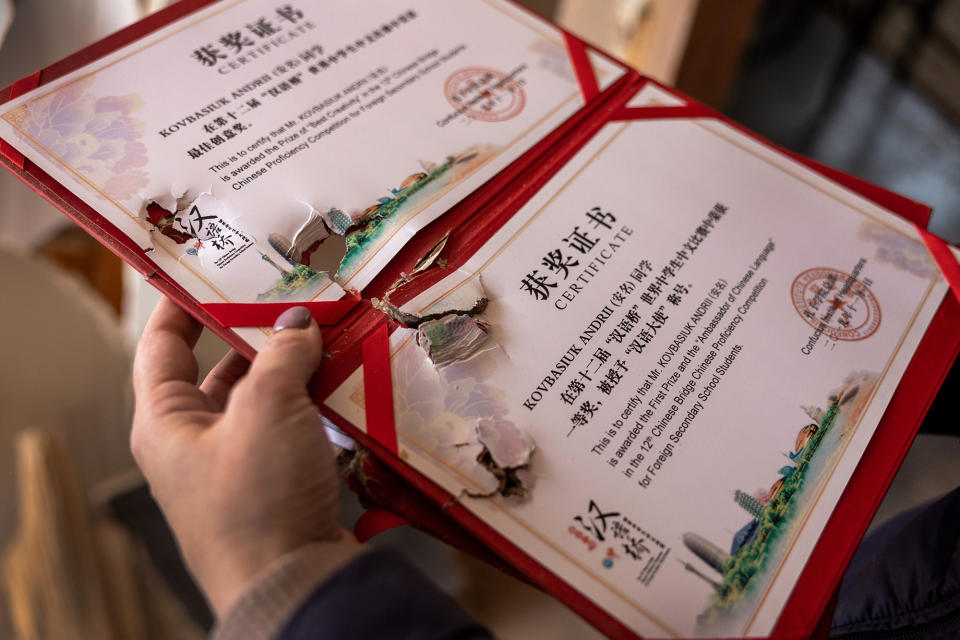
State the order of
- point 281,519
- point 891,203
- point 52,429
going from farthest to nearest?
point 52,429 → point 891,203 → point 281,519

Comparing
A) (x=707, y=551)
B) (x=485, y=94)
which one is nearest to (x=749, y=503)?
(x=707, y=551)

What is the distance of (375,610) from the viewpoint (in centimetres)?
43

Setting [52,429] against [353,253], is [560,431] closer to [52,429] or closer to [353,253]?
[353,253]

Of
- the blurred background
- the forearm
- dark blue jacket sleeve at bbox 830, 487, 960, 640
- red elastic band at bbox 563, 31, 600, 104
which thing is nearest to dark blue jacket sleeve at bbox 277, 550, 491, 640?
the forearm

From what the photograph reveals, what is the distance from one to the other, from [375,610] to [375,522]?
0.30ft

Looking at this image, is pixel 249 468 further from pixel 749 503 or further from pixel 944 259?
pixel 944 259

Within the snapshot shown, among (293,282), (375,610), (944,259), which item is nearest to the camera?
(375,610)

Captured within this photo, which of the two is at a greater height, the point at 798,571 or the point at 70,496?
the point at 798,571

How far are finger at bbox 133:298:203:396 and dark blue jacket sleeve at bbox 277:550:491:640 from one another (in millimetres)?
219

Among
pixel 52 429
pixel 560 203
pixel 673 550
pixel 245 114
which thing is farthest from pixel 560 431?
pixel 52 429

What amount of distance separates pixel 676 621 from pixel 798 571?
102 mm

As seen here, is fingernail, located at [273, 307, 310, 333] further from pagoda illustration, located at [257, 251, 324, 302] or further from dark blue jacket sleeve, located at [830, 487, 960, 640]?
dark blue jacket sleeve, located at [830, 487, 960, 640]

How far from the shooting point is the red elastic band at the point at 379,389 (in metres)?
0.49

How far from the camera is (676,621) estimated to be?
0.47 m
